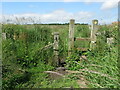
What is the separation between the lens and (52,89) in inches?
133

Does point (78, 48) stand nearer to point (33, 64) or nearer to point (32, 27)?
point (33, 64)

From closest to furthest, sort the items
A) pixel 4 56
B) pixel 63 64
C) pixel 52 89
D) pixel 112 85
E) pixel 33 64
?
pixel 112 85, pixel 52 89, pixel 4 56, pixel 33 64, pixel 63 64

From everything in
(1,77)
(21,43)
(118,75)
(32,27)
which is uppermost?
(32,27)

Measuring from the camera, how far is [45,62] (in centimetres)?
539

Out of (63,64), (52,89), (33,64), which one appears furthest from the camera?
(63,64)

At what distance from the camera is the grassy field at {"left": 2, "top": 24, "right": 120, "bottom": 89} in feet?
7.74

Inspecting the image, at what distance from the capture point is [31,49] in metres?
5.63

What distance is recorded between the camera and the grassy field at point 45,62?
7.74 feet

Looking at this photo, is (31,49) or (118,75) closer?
(118,75)

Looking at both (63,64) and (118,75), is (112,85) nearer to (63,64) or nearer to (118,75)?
(118,75)

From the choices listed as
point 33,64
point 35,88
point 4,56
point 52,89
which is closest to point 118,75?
point 52,89

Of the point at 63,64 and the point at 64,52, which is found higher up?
the point at 64,52

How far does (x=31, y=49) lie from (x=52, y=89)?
2.50 m

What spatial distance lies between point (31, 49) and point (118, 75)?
3.89m
